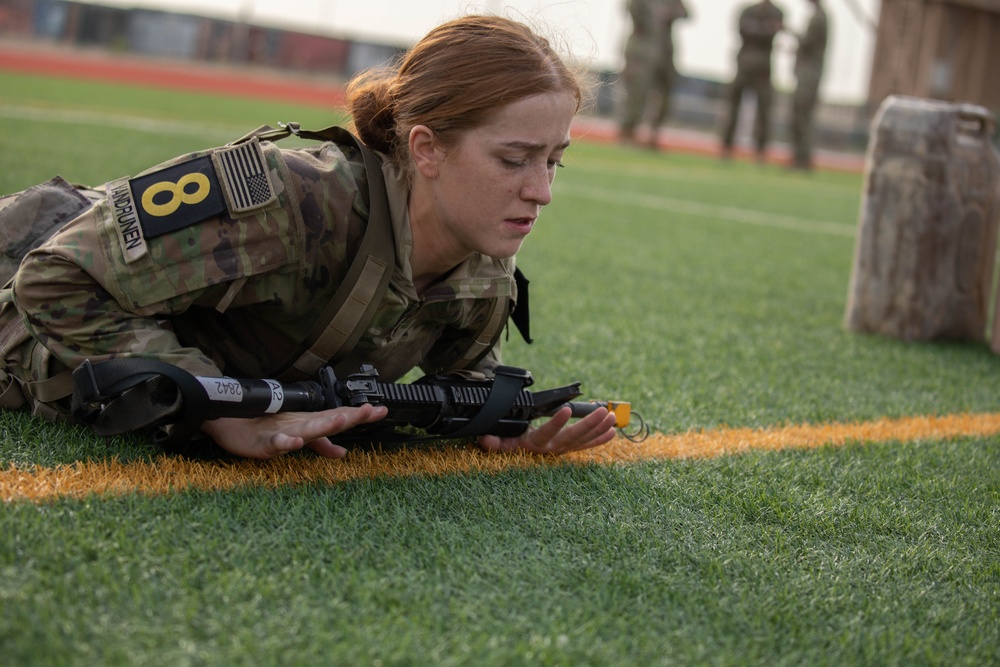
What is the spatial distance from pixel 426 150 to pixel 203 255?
1.62ft

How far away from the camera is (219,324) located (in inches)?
93.0

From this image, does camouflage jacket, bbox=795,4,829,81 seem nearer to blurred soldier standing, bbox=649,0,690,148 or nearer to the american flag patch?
blurred soldier standing, bbox=649,0,690,148

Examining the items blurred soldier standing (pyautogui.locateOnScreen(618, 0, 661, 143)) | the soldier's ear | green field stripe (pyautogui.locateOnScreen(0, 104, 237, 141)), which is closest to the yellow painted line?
the soldier's ear

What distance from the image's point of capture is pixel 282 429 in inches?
83.0

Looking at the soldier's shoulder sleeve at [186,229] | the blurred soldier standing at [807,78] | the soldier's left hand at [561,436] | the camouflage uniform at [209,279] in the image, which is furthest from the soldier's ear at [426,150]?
the blurred soldier standing at [807,78]

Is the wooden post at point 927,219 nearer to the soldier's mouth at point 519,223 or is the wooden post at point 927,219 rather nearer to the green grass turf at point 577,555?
the green grass turf at point 577,555

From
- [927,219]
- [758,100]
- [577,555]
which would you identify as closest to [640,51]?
[758,100]

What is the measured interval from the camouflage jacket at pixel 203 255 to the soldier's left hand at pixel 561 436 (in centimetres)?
40

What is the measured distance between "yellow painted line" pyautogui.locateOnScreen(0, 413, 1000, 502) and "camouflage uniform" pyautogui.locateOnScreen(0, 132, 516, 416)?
0.21 metres

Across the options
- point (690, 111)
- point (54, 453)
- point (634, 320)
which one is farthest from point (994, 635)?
point (690, 111)

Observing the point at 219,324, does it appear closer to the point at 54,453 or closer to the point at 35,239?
the point at 54,453

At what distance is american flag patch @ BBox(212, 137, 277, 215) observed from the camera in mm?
2115

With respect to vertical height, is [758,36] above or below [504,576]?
above

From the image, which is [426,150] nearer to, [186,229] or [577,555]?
[186,229]
